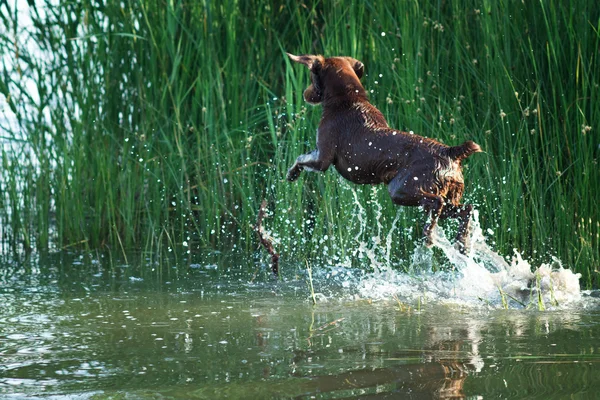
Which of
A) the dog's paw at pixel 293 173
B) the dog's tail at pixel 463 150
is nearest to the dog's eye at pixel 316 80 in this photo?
the dog's paw at pixel 293 173

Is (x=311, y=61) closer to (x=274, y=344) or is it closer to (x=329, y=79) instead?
(x=329, y=79)

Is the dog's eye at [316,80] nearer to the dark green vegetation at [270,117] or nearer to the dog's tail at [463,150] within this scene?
the dog's tail at [463,150]

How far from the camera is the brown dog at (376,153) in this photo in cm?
479

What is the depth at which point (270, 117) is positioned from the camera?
23.9 ft

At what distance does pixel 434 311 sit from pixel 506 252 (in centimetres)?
137

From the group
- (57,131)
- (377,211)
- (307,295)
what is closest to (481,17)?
(377,211)

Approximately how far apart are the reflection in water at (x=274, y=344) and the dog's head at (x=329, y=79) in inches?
44.4

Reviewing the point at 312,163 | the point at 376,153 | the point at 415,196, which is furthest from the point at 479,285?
the point at 312,163

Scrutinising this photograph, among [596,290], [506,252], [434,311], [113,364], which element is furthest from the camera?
[506,252]

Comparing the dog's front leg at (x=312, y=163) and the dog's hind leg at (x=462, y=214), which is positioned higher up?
the dog's front leg at (x=312, y=163)

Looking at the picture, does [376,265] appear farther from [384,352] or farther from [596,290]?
[384,352]

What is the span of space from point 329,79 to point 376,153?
0.55 metres

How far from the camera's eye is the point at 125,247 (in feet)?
24.8

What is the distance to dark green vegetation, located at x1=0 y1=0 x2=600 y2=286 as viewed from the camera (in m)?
6.15
